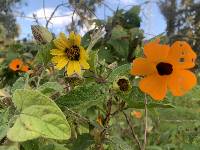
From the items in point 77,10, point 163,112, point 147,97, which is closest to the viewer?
point 147,97

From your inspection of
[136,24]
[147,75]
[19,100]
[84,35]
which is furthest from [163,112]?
[19,100]

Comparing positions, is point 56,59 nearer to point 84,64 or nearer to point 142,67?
point 84,64

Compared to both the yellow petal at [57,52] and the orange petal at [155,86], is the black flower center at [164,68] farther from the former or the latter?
the yellow petal at [57,52]

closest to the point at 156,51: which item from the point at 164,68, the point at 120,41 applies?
the point at 164,68

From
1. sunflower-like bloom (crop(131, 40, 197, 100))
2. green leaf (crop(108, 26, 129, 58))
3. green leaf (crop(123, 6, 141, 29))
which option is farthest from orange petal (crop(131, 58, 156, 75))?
green leaf (crop(123, 6, 141, 29))

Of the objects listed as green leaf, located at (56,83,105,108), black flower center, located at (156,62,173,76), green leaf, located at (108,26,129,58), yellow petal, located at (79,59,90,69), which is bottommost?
green leaf, located at (56,83,105,108)

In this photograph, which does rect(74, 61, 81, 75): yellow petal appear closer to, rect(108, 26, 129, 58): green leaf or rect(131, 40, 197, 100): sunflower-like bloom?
rect(131, 40, 197, 100): sunflower-like bloom

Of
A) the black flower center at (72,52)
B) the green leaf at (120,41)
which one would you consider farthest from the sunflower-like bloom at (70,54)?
the green leaf at (120,41)

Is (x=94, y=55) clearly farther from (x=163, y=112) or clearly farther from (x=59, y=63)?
(x=163, y=112)
